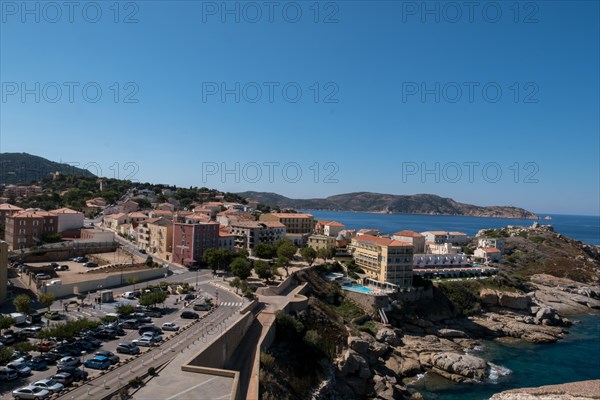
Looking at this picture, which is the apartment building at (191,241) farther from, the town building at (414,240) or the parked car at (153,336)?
the town building at (414,240)

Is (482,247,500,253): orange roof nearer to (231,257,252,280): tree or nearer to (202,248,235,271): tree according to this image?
(202,248,235,271): tree

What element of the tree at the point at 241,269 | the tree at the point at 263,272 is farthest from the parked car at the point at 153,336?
the tree at the point at 263,272

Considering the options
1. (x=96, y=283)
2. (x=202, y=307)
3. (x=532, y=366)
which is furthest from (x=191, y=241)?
(x=532, y=366)

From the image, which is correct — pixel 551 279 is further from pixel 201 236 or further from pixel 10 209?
pixel 10 209

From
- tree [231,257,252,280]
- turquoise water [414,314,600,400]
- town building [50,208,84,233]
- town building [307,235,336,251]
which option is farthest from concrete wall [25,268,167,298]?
turquoise water [414,314,600,400]

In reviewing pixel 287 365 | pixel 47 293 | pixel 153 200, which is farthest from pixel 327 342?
pixel 153 200
